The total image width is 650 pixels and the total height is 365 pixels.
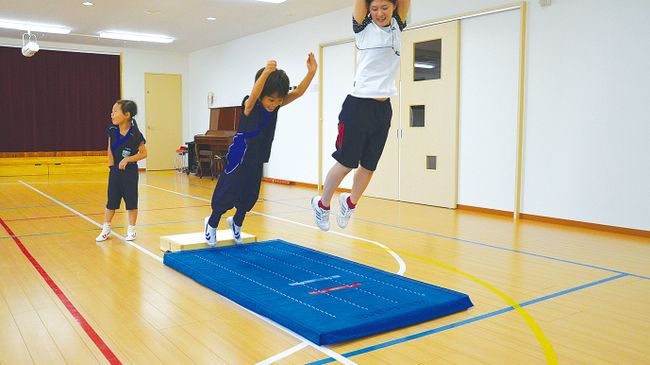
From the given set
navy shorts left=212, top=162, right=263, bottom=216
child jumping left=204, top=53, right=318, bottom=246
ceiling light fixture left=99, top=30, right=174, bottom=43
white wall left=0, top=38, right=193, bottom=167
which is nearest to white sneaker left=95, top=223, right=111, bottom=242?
child jumping left=204, top=53, right=318, bottom=246

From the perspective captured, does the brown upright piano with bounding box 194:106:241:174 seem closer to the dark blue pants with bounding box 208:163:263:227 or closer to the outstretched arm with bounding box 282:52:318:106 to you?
the dark blue pants with bounding box 208:163:263:227

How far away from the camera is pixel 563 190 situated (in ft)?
19.7

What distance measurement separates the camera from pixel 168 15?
9531 mm

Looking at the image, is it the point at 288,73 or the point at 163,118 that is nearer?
the point at 288,73

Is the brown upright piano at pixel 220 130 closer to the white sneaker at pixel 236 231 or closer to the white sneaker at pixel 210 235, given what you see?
the white sneaker at pixel 236 231

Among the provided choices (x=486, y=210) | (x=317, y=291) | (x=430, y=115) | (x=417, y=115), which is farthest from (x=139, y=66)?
(x=317, y=291)

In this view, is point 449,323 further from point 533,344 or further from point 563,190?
point 563,190

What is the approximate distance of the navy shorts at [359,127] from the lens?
334 centimetres

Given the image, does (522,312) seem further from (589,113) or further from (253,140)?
(589,113)

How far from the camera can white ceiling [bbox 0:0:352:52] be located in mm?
8641

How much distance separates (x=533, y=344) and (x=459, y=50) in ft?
17.2

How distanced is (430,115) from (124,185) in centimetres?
435

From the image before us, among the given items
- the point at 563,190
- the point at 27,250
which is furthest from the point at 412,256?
the point at 27,250

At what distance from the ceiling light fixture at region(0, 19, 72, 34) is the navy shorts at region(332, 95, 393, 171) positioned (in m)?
9.21
